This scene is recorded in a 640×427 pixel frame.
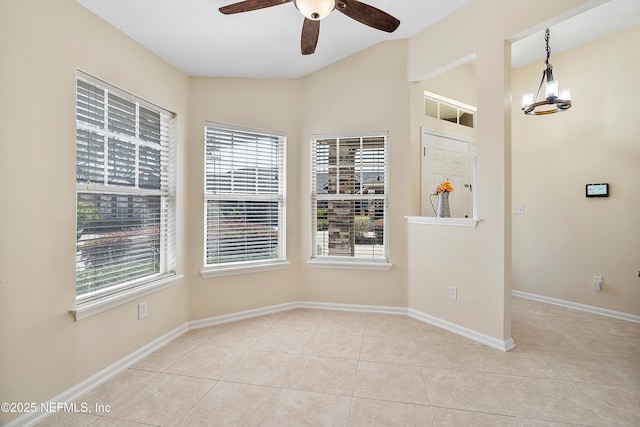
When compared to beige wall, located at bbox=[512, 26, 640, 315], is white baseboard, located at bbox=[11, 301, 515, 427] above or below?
below

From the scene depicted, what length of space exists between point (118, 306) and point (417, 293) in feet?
9.04

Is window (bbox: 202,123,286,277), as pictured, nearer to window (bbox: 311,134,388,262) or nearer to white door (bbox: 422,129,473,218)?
window (bbox: 311,134,388,262)

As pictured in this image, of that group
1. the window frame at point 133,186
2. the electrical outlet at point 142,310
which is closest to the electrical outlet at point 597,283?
the window frame at point 133,186

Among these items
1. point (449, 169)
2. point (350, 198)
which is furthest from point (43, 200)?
point (449, 169)

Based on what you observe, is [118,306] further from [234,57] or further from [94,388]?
[234,57]

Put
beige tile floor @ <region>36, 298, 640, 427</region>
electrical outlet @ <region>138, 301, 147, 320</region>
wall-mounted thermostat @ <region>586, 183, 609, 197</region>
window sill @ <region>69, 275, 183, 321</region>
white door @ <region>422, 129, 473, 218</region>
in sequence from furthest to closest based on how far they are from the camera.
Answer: white door @ <region>422, 129, 473, 218</region> → wall-mounted thermostat @ <region>586, 183, 609, 197</region> → electrical outlet @ <region>138, 301, 147, 320</region> → window sill @ <region>69, 275, 183, 321</region> → beige tile floor @ <region>36, 298, 640, 427</region>

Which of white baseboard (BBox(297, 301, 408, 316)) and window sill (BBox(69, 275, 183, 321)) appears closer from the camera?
window sill (BBox(69, 275, 183, 321))

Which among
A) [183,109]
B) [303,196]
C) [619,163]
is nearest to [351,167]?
[303,196]

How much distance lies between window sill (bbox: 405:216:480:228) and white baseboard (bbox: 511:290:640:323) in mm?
2049

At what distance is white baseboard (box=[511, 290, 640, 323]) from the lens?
3.27 meters

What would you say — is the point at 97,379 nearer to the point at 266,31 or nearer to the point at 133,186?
the point at 133,186

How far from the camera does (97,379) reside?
212cm

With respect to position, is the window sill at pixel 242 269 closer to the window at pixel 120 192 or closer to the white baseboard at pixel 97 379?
the window at pixel 120 192

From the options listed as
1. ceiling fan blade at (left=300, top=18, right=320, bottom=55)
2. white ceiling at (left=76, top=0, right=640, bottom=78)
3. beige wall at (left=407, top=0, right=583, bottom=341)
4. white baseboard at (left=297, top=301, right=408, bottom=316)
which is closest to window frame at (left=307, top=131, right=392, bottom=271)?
white baseboard at (left=297, top=301, right=408, bottom=316)
